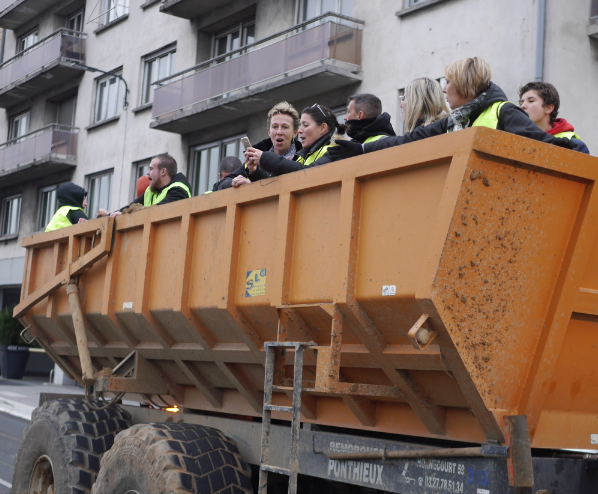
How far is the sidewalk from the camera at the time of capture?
48.0 feet

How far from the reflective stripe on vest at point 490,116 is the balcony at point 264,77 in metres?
11.0

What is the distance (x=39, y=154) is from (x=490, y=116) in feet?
77.3

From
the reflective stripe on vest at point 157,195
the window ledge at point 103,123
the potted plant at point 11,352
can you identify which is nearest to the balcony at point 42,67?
the window ledge at point 103,123

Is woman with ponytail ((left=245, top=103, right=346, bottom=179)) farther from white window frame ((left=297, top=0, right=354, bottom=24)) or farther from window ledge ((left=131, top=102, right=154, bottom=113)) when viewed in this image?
window ledge ((left=131, top=102, right=154, bottom=113))

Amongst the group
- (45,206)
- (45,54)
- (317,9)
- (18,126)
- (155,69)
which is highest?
A: (45,54)

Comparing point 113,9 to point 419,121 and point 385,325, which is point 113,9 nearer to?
point 419,121

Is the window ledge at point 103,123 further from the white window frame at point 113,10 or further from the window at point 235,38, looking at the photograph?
the window at point 235,38

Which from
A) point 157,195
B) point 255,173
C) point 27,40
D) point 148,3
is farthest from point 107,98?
point 255,173

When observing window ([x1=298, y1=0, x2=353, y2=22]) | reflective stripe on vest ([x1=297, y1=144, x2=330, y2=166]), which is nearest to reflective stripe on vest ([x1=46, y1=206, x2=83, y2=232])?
reflective stripe on vest ([x1=297, y1=144, x2=330, y2=166])

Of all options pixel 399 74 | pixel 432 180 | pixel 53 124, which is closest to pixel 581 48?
pixel 399 74

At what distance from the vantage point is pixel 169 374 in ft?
18.1

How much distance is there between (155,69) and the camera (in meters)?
21.1

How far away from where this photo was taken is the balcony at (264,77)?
14406 mm

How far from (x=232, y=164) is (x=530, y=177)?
487 cm
